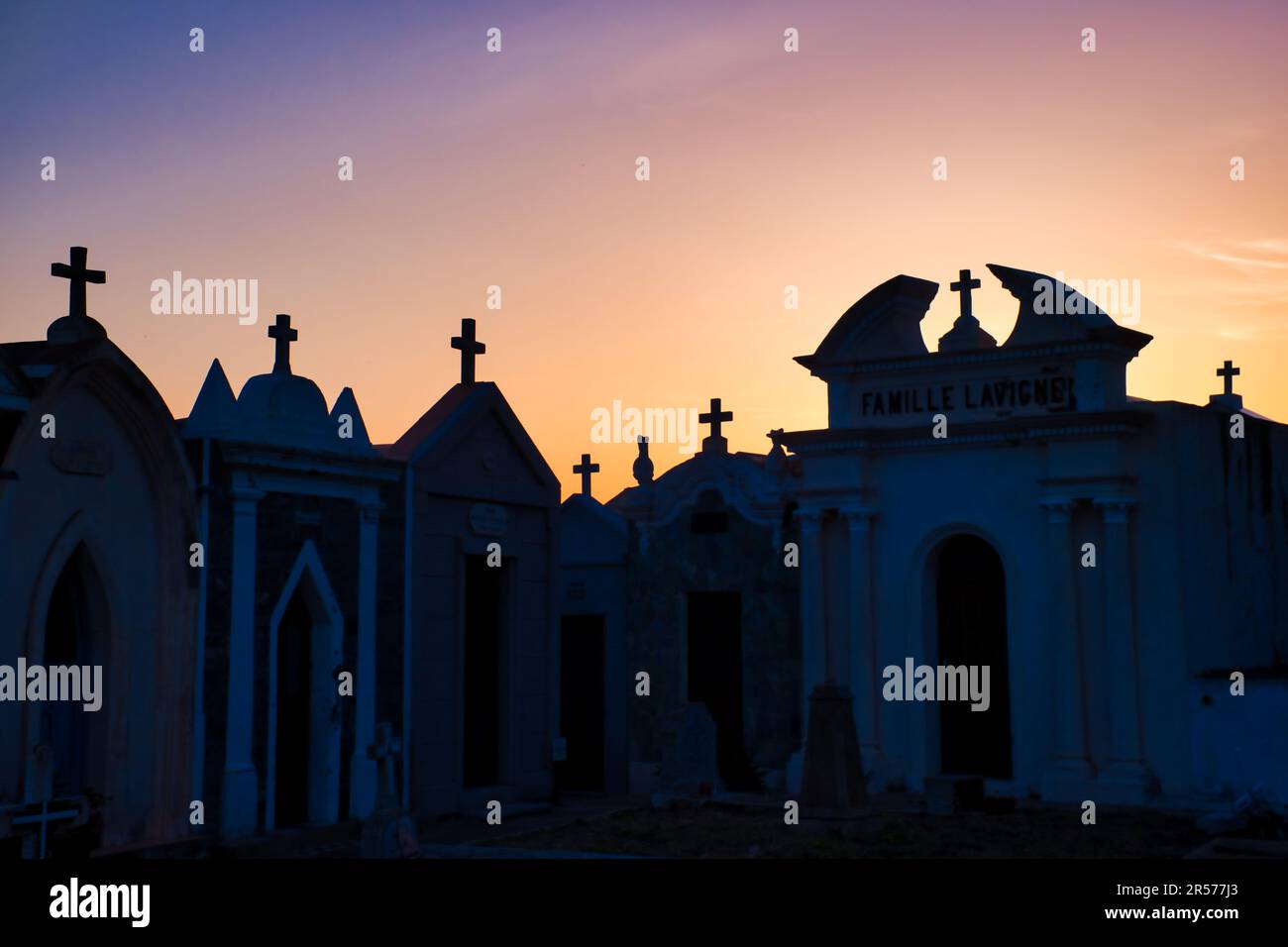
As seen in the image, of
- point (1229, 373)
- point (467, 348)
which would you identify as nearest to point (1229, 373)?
point (1229, 373)

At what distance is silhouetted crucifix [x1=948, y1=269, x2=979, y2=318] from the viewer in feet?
59.9

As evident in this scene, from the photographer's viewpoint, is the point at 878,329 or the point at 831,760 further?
the point at 878,329

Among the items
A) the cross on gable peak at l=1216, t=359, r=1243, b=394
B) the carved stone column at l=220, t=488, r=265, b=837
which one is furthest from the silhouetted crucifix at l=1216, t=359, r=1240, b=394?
the carved stone column at l=220, t=488, r=265, b=837

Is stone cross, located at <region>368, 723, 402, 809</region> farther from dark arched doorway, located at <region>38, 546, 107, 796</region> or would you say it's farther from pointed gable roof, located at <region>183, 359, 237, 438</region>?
pointed gable roof, located at <region>183, 359, 237, 438</region>

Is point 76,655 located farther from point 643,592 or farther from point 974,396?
point 974,396

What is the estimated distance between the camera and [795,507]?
62.1 ft

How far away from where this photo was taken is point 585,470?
22219 mm

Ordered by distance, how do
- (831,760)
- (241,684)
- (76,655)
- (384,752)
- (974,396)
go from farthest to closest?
(974,396), (831,760), (384,752), (241,684), (76,655)

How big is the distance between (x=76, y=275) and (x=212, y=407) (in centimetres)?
171

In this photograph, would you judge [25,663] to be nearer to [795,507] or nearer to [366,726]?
[366,726]

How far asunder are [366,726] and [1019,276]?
861 centimetres

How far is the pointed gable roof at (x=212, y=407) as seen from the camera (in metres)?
14.2

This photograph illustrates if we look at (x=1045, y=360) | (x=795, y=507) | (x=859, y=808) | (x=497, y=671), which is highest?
(x=1045, y=360)
